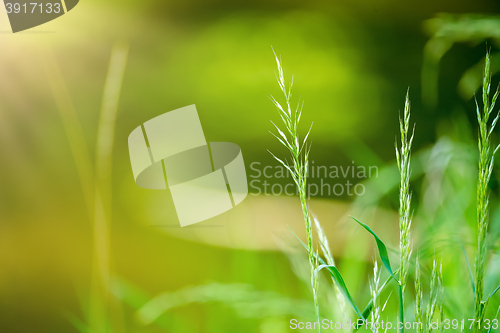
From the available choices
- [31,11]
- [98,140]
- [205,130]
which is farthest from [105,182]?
[31,11]

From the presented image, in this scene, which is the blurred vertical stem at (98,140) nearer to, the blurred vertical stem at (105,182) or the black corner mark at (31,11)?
the blurred vertical stem at (105,182)

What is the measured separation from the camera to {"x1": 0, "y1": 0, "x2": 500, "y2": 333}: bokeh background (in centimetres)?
92

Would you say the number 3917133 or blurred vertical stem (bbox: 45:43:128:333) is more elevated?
the number 3917133

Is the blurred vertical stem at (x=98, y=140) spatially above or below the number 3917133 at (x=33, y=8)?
below

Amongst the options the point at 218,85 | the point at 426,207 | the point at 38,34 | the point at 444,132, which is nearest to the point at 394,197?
the point at 426,207

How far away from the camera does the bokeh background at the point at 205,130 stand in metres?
0.92

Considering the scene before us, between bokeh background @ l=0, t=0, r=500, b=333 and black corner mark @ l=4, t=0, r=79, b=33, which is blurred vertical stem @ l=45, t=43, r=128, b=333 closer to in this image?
bokeh background @ l=0, t=0, r=500, b=333

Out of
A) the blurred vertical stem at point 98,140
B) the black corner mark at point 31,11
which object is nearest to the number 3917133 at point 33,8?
the black corner mark at point 31,11

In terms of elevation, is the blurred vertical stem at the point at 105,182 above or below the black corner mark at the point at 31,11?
below

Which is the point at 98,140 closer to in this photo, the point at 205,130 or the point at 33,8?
the point at 205,130

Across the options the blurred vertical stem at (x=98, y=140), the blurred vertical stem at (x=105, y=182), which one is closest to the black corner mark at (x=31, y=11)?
the blurred vertical stem at (x=98, y=140)

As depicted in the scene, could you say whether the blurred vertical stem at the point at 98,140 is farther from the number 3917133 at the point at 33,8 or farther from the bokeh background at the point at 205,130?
the number 3917133 at the point at 33,8

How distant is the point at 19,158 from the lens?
A: 926 mm

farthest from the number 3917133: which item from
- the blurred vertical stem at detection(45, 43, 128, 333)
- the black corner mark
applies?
the blurred vertical stem at detection(45, 43, 128, 333)
